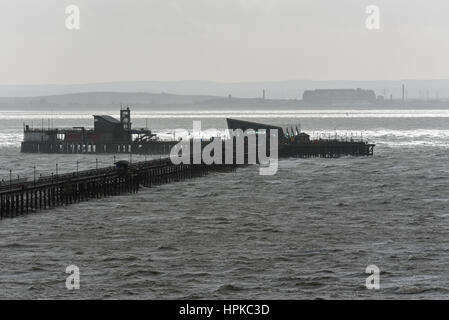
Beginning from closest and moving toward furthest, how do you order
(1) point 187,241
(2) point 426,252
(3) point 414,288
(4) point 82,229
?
(3) point 414,288 → (2) point 426,252 → (1) point 187,241 → (4) point 82,229

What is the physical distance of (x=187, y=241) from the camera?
231ft

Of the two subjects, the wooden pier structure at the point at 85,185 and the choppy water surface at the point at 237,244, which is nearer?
the choppy water surface at the point at 237,244

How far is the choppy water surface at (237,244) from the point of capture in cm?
5428

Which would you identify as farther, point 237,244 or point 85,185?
point 85,185

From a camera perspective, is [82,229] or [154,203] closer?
[82,229]

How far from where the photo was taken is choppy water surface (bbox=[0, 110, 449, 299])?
54.3m

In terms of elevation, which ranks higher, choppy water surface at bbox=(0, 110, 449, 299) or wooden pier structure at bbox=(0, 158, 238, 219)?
wooden pier structure at bbox=(0, 158, 238, 219)

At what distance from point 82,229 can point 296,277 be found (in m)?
25.6

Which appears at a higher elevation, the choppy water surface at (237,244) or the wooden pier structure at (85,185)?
the wooden pier structure at (85,185)

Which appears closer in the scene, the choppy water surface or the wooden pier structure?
the choppy water surface

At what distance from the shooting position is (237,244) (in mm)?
68812

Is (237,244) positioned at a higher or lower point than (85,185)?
lower
